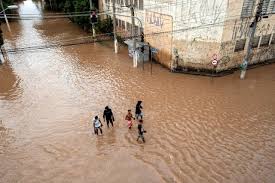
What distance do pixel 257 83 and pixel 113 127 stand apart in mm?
9648

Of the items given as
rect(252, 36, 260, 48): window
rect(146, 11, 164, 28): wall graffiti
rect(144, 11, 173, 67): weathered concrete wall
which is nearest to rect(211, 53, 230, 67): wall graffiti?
rect(252, 36, 260, 48): window

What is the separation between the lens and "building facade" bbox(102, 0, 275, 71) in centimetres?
1561

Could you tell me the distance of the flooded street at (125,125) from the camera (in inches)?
396

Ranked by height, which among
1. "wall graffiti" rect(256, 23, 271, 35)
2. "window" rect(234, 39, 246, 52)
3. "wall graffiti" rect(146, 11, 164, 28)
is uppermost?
"wall graffiti" rect(146, 11, 164, 28)

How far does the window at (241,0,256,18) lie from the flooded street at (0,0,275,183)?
3.82 meters

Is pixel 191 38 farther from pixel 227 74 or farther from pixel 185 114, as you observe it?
pixel 185 114

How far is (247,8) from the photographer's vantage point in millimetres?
15844

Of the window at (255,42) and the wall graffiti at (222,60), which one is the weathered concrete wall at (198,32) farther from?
the window at (255,42)

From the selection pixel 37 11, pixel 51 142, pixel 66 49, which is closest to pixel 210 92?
pixel 51 142

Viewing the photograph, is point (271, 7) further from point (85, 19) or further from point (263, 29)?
point (85, 19)

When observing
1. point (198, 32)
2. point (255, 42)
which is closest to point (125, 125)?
point (198, 32)

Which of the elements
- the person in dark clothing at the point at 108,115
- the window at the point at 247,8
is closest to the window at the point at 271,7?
the window at the point at 247,8

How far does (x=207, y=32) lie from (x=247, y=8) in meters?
2.78

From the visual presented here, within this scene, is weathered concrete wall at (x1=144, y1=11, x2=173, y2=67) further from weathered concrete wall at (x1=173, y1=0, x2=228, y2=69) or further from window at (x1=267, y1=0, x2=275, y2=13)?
window at (x1=267, y1=0, x2=275, y2=13)
